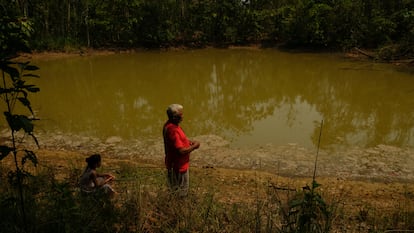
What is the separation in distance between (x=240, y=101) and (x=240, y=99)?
29 centimetres

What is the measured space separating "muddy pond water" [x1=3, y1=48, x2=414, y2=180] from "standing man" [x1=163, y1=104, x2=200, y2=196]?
10.7 ft

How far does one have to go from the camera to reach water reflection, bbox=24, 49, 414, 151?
880 centimetres

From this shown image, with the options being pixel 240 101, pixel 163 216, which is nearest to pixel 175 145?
pixel 163 216

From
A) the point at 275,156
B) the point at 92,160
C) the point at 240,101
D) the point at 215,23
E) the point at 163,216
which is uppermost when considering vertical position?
the point at 215,23

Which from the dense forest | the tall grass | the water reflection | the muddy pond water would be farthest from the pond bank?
the dense forest

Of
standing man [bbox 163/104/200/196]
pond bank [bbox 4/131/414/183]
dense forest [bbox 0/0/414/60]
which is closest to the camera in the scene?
standing man [bbox 163/104/200/196]

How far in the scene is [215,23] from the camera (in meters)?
25.7

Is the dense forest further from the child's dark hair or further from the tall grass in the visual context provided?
the tall grass

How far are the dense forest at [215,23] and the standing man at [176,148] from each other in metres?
18.8

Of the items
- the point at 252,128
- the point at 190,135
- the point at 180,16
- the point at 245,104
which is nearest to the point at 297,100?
the point at 245,104

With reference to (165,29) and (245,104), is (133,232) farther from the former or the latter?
(165,29)

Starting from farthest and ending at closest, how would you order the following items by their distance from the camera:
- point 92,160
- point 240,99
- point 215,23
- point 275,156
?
point 215,23 < point 240,99 < point 275,156 < point 92,160

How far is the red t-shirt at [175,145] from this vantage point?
4.13 m

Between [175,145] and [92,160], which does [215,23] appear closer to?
[92,160]
